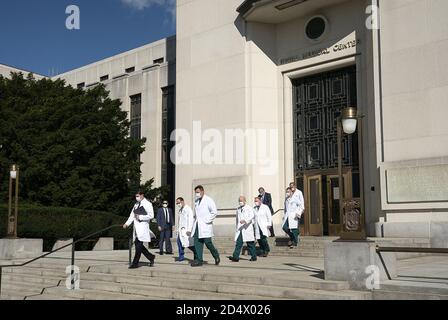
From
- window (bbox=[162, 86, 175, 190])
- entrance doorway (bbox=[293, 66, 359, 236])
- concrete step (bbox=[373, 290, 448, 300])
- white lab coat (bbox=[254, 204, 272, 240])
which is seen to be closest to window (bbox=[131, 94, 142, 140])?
window (bbox=[162, 86, 175, 190])

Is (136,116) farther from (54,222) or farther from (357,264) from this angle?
(357,264)

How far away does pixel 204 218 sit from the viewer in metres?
12.4

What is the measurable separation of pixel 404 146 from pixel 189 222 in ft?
23.1

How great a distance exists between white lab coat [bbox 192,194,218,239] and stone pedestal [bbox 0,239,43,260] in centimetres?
723

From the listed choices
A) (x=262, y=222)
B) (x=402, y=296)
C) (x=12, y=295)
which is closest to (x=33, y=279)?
(x=12, y=295)

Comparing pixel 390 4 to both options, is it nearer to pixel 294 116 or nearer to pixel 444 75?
pixel 444 75

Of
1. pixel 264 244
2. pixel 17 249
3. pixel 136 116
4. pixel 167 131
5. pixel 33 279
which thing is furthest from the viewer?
pixel 136 116

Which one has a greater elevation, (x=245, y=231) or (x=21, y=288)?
(x=245, y=231)

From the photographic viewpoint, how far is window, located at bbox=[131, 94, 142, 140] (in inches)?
1261

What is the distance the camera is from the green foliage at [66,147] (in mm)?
22422

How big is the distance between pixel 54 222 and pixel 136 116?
13023 mm

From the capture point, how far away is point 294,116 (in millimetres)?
21406
